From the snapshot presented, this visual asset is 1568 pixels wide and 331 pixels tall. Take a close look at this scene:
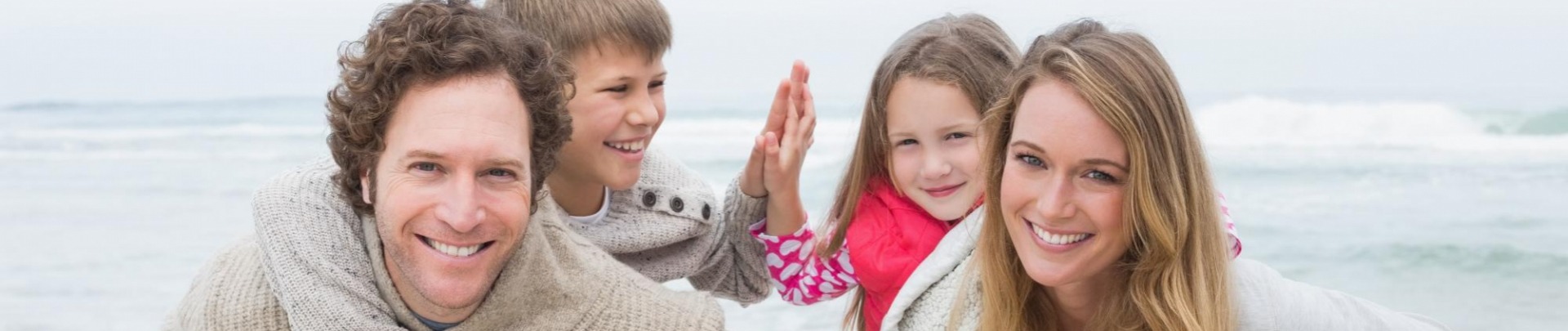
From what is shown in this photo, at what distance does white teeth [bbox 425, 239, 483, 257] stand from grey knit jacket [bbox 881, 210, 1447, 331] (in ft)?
3.84

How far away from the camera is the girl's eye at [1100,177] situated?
310 centimetres

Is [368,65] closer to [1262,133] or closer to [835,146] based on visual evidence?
[835,146]

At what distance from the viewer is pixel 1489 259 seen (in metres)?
9.21

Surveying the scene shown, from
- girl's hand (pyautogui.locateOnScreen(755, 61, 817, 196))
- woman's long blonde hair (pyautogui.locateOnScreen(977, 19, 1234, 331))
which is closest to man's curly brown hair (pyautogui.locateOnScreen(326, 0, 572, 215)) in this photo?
girl's hand (pyautogui.locateOnScreen(755, 61, 817, 196))

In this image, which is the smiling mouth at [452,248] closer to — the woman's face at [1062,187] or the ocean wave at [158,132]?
the woman's face at [1062,187]

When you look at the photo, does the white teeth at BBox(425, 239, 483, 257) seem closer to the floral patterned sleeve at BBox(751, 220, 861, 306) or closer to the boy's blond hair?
the boy's blond hair

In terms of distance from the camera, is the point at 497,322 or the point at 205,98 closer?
the point at 497,322

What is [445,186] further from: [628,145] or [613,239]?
[613,239]

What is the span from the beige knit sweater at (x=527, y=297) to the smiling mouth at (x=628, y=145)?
34 cm

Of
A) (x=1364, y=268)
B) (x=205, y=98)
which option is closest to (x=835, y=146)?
(x=1364, y=268)

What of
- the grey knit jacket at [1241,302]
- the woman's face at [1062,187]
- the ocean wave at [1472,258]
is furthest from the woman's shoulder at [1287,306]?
the ocean wave at [1472,258]

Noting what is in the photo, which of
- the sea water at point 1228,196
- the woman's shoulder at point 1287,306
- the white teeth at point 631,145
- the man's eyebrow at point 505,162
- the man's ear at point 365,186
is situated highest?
the man's eyebrow at point 505,162

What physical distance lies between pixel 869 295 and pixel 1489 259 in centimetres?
662

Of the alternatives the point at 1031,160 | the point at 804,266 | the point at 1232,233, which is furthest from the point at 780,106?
the point at 1232,233
